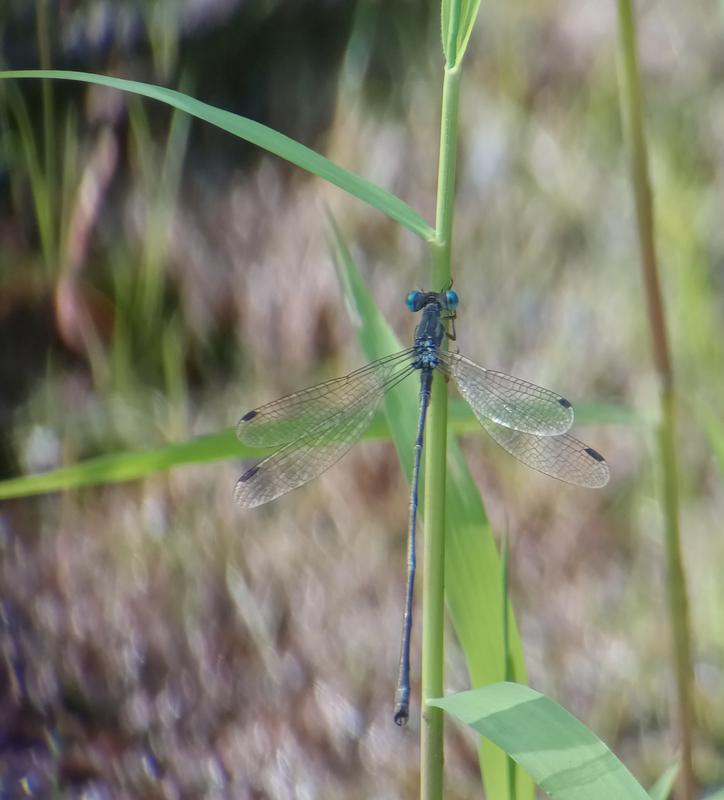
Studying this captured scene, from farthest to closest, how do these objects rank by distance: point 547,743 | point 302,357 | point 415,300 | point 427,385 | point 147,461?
point 302,357 < point 415,300 < point 427,385 < point 147,461 < point 547,743

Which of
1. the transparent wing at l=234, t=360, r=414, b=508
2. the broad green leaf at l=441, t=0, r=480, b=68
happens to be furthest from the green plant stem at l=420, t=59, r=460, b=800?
the transparent wing at l=234, t=360, r=414, b=508

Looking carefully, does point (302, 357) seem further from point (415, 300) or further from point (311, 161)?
point (311, 161)

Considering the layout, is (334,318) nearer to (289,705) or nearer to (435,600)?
(289,705)

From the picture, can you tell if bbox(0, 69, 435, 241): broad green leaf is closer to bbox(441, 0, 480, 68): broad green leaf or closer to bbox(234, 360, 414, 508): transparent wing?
bbox(441, 0, 480, 68): broad green leaf

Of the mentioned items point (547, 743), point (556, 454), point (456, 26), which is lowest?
point (547, 743)

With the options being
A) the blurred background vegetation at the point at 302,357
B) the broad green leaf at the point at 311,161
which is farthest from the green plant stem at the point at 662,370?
the broad green leaf at the point at 311,161

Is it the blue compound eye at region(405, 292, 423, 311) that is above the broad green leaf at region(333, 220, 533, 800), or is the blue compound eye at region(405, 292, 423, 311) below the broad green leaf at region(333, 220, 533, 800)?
above

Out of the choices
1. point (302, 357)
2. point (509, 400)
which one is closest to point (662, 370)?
point (509, 400)

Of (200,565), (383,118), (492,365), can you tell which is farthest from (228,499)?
(383,118)
